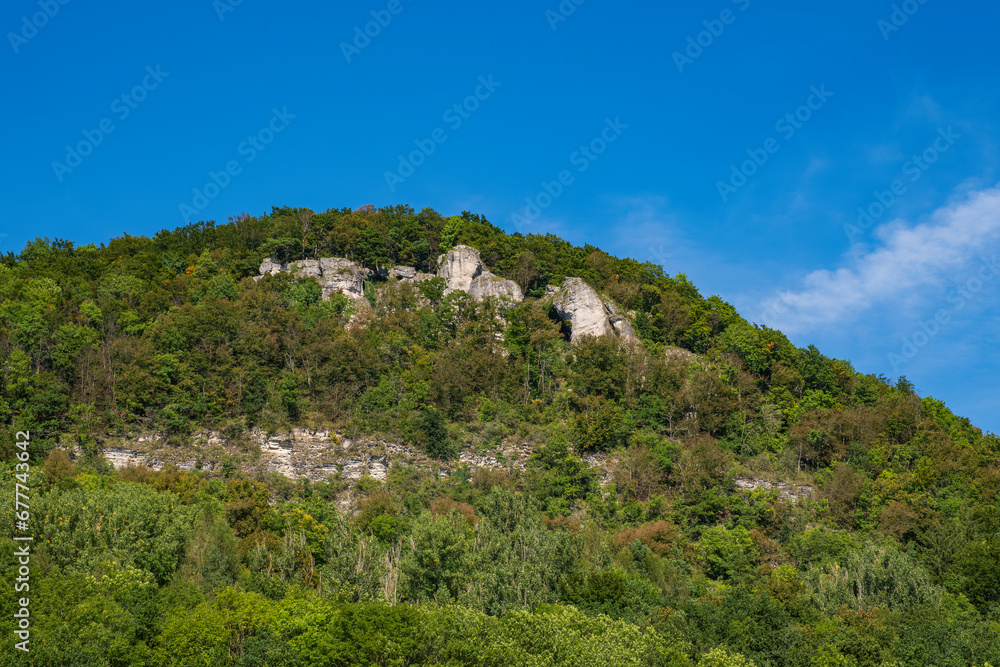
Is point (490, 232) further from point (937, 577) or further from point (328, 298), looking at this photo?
point (937, 577)

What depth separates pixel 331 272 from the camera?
7969cm

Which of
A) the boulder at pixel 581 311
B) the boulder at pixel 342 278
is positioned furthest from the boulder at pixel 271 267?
the boulder at pixel 581 311

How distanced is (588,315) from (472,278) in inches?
505

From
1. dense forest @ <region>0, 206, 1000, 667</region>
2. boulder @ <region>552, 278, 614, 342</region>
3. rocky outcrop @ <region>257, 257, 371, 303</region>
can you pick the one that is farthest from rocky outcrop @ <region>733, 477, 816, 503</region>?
rocky outcrop @ <region>257, 257, 371, 303</region>

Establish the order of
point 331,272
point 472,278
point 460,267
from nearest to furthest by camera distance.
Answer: point 331,272, point 472,278, point 460,267

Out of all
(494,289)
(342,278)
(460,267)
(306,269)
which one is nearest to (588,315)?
(494,289)

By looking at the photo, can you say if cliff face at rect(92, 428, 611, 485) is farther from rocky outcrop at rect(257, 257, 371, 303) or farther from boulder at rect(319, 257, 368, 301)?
rocky outcrop at rect(257, 257, 371, 303)

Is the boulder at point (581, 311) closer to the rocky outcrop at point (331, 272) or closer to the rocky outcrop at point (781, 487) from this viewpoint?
the rocky outcrop at point (331, 272)

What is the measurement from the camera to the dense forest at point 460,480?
114ft

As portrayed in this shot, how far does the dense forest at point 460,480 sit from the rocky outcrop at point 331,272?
1.74 meters

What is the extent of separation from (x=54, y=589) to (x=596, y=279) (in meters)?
60.0

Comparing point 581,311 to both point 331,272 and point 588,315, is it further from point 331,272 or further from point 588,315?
point 331,272

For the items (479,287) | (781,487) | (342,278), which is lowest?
(781,487)

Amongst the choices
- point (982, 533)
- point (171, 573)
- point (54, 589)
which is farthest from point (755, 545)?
point (54, 589)
